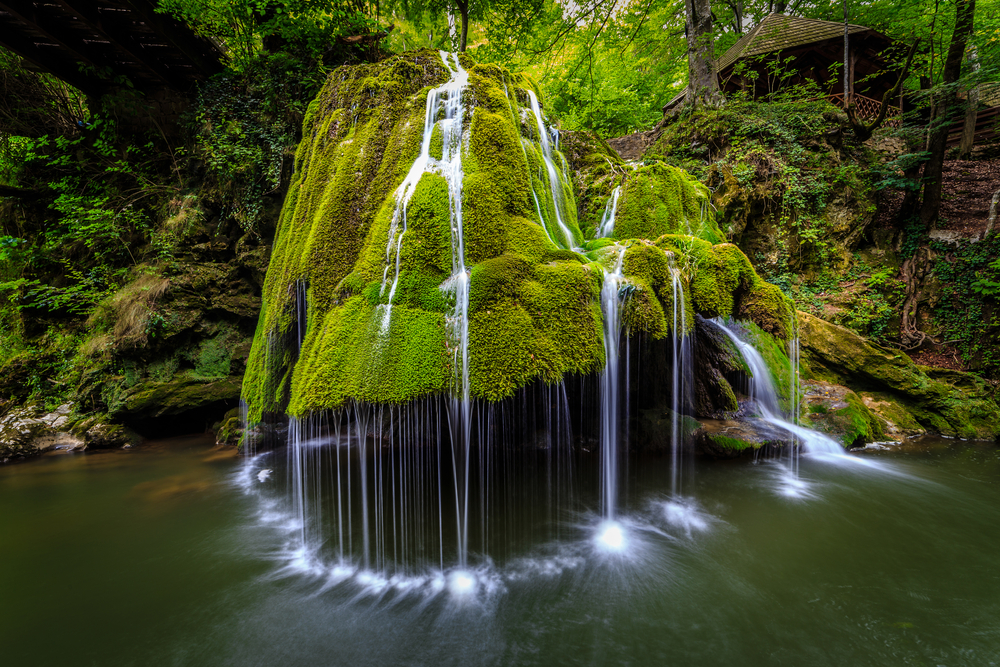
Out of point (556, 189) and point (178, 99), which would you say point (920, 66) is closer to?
point (556, 189)

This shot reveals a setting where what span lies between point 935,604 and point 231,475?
798 cm

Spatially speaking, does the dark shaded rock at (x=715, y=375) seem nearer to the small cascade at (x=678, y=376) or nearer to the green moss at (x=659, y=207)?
the small cascade at (x=678, y=376)

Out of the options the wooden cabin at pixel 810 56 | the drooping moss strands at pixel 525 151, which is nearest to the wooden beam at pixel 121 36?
the drooping moss strands at pixel 525 151

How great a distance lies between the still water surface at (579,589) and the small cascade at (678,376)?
55cm

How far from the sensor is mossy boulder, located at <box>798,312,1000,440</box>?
21.6 ft

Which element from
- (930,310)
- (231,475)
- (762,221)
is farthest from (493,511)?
(930,310)

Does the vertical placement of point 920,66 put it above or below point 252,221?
above

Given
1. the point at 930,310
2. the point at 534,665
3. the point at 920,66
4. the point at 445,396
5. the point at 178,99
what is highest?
the point at 920,66

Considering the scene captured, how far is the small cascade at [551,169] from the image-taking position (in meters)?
4.91

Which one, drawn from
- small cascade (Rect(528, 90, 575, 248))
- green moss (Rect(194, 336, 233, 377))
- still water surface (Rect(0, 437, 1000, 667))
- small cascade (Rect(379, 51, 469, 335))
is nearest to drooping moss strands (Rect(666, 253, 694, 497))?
still water surface (Rect(0, 437, 1000, 667))

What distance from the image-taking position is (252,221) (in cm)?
788

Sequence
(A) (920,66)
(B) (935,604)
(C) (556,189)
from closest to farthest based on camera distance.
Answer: (B) (935,604), (C) (556,189), (A) (920,66)

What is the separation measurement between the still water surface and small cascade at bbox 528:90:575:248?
11.5 ft

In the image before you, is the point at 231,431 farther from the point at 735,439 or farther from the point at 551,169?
the point at 735,439
